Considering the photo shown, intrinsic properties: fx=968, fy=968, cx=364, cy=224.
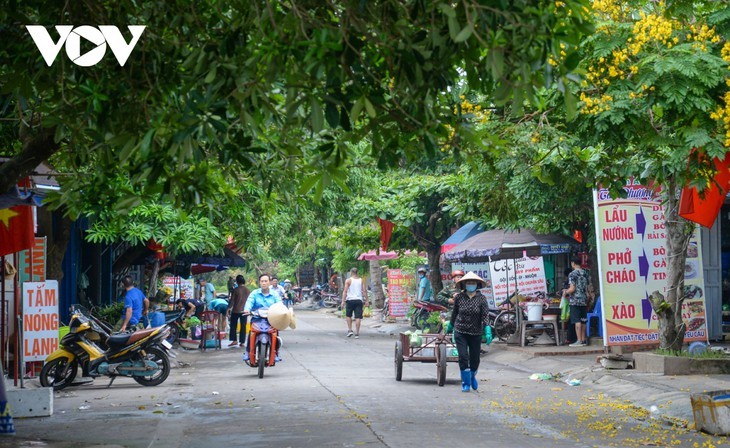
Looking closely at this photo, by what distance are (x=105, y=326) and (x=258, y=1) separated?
1180cm

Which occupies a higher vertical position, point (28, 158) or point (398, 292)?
point (28, 158)

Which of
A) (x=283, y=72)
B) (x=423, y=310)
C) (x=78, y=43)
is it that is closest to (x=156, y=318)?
(x=423, y=310)

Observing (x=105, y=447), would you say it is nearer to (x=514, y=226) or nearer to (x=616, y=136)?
(x=616, y=136)

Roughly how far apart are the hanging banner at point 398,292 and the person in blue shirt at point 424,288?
25.6 feet

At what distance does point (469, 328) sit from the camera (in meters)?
14.5

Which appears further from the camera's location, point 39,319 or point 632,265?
point 632,265

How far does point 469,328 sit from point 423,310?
39.7ft

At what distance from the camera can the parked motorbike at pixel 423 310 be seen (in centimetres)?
2481

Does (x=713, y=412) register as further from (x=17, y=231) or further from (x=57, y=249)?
(x=57, y=249)

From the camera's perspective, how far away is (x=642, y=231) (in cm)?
1753

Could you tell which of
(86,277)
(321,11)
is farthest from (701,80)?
(86,277)

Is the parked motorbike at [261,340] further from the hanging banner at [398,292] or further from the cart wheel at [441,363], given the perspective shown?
the hanging banner at [398,292]

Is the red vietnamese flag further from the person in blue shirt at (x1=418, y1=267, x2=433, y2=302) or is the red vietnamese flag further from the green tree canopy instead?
the person in blue shirt at (x1=418, y1=267, x2=433, y2=302)

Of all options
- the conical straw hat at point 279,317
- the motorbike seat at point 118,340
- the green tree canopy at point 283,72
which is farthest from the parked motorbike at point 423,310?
the green tree canopy at point 283,72
